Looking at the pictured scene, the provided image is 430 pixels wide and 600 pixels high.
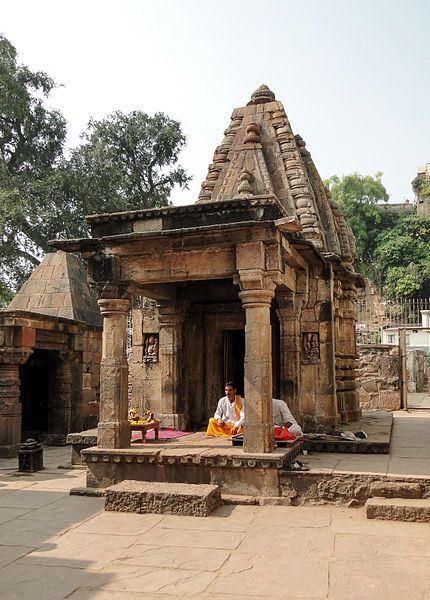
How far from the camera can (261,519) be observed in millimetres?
5578

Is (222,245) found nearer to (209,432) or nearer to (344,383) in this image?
(209,432)

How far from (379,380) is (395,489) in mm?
9797

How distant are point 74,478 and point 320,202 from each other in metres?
5.97

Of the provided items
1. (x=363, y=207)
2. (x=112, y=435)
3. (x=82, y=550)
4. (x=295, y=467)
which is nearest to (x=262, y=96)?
(x=112, y=435)

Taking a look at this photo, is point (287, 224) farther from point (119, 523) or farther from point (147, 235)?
point (119, 523)

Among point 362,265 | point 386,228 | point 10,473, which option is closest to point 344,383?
point 10,473

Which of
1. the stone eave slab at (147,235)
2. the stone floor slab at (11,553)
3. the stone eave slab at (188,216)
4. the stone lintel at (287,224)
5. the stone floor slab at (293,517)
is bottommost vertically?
the stone floor slab at (11,553)

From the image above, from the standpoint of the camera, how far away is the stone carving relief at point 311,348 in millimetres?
8242

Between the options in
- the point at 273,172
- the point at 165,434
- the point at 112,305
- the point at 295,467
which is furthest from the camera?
the point at 273,172

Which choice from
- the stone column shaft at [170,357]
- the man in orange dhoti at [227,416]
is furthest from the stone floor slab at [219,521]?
the stone column shaft at [170,357]

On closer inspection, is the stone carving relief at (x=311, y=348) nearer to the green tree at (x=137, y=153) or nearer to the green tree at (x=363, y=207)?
the green tree at (x=137, y=153)

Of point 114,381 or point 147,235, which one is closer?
point 147,235

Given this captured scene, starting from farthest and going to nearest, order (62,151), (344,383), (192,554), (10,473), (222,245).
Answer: (62,151) < (344,383) < (10,473) < (222,245) < (192,554)

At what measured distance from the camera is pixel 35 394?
13023 millimetres
